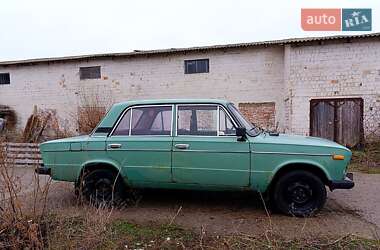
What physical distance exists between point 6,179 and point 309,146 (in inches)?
147

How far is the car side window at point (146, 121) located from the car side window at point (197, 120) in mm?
183

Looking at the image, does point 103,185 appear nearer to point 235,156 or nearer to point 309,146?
point 235,156

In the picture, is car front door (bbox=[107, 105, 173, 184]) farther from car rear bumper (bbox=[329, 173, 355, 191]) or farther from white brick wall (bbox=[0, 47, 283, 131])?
white brick wall (bbox=[0, 47, 283, 131])

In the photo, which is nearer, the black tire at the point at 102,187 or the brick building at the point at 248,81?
the black tire at the point at 102,187

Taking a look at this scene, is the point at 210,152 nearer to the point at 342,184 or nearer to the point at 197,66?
the point at 342,184

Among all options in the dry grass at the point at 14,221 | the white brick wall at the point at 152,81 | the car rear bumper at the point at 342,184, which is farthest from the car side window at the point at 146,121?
the white brick wall at the point at 152,81

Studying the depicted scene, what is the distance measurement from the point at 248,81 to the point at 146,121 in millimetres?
9596

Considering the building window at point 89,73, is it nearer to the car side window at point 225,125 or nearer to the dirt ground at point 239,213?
the dirt ground at point 239,213

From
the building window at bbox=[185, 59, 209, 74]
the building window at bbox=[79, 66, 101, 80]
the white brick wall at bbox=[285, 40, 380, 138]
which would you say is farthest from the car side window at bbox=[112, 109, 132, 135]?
the building window at bbox=[79, 66, 101, 80]

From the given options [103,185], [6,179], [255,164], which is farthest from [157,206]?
[6,179]

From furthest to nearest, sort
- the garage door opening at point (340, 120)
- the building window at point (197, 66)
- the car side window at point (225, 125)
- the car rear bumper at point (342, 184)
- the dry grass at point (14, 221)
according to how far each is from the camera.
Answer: the building window at point (197, 66) → the garage door opening at point (340, 120) → the car side window at point (225, 125) → the car rear bumper at point (342, 184) → the dry grass at point (14, 221)

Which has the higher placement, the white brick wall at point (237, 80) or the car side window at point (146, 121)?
the white brick wall at point (237, 80)

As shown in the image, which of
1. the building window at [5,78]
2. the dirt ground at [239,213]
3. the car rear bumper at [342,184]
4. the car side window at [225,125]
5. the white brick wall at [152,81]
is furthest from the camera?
the building window at [5,78]

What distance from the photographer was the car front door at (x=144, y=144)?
4.78 m
